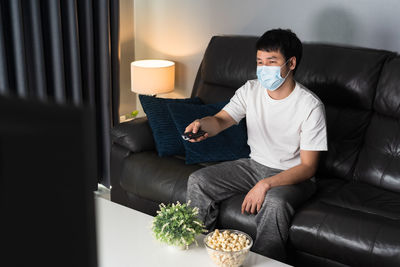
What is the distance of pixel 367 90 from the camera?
2268 mm

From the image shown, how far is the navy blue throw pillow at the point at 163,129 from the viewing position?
7.91 feet

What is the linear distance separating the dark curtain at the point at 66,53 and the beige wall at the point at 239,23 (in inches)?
13.7

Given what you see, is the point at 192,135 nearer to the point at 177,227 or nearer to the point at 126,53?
the point at 177,227

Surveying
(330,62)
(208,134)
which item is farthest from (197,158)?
(330,62)

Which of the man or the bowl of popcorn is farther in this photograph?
the man

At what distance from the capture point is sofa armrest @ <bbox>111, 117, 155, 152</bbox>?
2.43 metres

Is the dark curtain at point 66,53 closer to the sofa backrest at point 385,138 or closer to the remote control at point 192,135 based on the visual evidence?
the remote control at point 192,135

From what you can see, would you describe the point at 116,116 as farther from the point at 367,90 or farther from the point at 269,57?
the point at 367,90

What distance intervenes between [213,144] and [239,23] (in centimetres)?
99

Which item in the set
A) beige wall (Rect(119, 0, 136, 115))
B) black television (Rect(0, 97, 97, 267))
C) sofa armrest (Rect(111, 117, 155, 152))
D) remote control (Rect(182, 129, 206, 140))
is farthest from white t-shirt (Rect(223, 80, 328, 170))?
black television (Rect(0, 97, 97, 267))

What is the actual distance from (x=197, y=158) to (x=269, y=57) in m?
0.62

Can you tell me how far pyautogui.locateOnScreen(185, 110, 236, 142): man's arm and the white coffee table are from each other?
18.1 inches

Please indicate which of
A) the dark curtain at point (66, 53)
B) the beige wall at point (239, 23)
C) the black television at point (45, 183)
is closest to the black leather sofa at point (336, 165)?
the beige wall at point (239, 23)

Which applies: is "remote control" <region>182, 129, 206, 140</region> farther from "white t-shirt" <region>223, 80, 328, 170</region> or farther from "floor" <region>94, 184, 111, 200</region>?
"floor" <region>94, 184, 111, 200</region>
